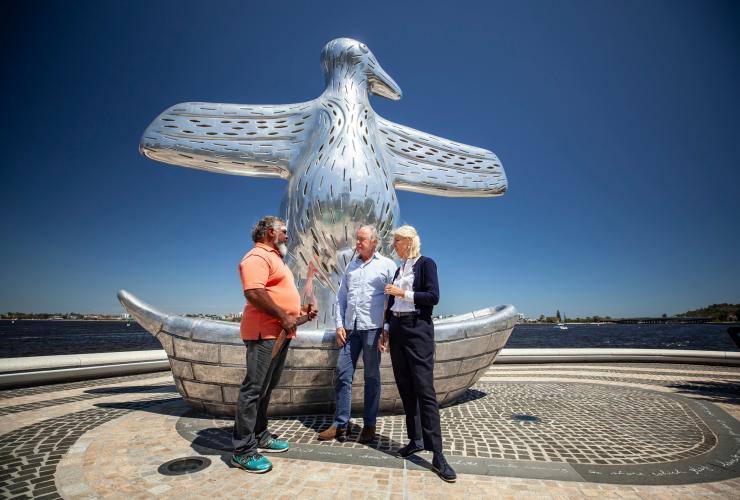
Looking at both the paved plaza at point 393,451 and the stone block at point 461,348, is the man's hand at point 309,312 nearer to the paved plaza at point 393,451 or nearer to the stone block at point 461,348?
the paved plaza at point 393,451

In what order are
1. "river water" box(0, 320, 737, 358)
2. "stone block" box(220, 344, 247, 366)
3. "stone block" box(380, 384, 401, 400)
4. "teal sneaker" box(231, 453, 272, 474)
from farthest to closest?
"river water" box(0, 320, 737, 358)
"stone block" box(380, 384, 401, 400)
"stone block" box(220, 344, 247, 366)
"teal sneaker" box(231, 453, 272, 474)

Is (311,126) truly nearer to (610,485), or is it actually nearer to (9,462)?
(9,462)

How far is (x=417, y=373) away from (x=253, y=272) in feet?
4.70

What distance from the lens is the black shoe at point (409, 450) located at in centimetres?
284

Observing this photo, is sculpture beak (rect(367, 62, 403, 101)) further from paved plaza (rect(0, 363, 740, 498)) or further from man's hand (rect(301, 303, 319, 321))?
paved plaza (rect(0, 363, 740, 498))

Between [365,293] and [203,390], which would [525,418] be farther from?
[203,390]

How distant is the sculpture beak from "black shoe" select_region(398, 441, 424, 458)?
4764 mm

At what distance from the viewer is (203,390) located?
3631 millimetres

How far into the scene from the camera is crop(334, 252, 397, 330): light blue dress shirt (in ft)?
10.6

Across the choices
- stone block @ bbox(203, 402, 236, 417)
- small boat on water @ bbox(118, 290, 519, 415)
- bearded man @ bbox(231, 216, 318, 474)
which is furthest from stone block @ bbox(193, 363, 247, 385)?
bearded man @ bbox(231, 216, 318, 474)

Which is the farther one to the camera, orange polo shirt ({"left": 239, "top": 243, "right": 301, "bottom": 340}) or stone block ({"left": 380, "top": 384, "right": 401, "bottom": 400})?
stone block ({"left": 380, "top": 384, "right": 401, "bottom": 400})

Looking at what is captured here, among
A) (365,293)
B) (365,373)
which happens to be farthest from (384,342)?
(365,293)

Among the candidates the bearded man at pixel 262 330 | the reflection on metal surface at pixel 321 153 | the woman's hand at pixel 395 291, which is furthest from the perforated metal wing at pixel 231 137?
the woman's hand at pixel 395 291

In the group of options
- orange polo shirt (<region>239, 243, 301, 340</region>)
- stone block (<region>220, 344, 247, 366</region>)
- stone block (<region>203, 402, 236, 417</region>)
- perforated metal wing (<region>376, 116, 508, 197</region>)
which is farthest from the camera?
perforated metal wing (<region>376, 116, 508, 197</region>)
